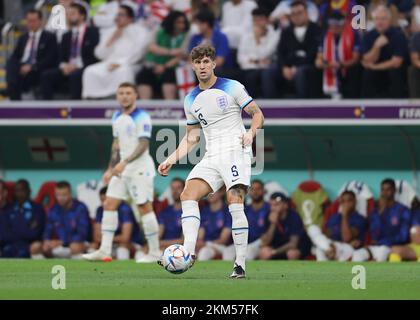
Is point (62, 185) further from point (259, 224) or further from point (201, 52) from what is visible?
point (201, 52)

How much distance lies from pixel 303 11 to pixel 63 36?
4273mm

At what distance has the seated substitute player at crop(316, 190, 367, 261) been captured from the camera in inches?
731

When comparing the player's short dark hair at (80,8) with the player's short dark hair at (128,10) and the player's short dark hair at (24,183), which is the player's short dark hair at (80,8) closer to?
the player's short dark hair at (128,10)

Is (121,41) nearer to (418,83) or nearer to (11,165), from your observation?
(11,165)

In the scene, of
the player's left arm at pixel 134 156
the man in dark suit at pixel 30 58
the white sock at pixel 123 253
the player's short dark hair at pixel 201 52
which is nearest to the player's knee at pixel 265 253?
the white sock at pixel 123 253

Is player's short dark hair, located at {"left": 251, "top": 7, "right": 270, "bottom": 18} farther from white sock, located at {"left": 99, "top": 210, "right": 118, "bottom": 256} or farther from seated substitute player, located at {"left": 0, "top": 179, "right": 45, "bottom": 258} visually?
seated substitute player, located at {"left": 0, "top": 179, "right": 45, "bottom": 258}

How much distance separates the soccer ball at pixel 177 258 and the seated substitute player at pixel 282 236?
7.18m

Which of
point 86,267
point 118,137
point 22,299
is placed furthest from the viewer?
point 118,137

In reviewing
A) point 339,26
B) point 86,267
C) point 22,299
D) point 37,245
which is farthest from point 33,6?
point 22,299

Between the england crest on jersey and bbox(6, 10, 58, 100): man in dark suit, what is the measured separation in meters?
8.89

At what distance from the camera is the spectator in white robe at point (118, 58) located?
19891mm

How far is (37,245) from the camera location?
19.9 meters

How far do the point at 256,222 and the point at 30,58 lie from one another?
16.2ft

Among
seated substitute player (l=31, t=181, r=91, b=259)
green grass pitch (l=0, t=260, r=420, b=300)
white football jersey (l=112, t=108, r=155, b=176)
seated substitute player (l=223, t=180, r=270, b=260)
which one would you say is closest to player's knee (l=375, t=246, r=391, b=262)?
seated substitute player (l=223, t=180, r=270, b=260)
